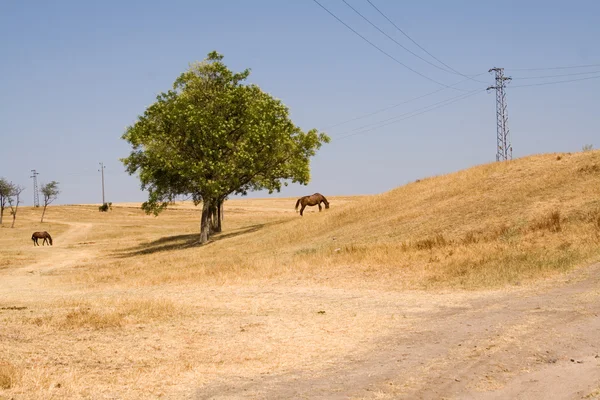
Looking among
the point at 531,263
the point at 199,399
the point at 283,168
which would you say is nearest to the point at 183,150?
the point at 283,168

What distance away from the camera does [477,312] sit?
15.0 metres

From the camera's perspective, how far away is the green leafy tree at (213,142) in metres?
46.2

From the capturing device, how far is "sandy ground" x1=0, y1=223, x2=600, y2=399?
8945 millimetres

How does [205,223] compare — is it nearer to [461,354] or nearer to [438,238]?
[438,238]

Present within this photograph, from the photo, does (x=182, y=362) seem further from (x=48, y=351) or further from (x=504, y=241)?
(x=504, y=241)

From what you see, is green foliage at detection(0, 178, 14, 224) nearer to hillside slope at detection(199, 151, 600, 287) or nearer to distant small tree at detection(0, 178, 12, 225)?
distant small tree at detection(0, 178, 12, 225)

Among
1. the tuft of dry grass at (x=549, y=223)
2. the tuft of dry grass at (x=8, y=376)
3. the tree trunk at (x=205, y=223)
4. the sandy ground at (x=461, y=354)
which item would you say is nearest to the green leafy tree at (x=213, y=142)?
the tree trunk at (x=205, y=223)

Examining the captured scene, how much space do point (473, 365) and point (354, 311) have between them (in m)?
6.48

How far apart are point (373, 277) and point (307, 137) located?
3176 centimetres

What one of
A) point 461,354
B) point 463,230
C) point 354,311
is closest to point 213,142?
point 463,230

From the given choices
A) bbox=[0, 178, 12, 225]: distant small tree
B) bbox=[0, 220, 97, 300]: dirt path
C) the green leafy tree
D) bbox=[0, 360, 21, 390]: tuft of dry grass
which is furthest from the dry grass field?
bbox=[0, 178, 12, 225]: distant small tree

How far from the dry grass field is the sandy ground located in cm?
5

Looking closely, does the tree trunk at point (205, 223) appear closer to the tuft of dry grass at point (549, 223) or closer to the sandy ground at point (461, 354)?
the tuft of dry grass at point (549, 223)

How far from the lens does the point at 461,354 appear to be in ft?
35.5
